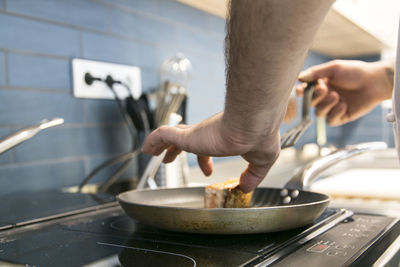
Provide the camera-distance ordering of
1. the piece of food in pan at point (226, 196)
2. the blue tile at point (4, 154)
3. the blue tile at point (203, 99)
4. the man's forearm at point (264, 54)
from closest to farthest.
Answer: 1. the man's forearm at point (264, 54)
2. the piece of food in pan at point (226, 196)
3. the blue tile at point (4, 154)
4. the blue tile at point (203, 99)

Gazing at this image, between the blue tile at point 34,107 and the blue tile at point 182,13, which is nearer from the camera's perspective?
the blue tile at point 34,107

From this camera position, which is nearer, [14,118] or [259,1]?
[259,1]

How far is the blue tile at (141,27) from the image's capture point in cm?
125

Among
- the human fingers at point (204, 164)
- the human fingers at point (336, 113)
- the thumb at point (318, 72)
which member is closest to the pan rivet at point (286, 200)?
the human fingers at point (204, 164)

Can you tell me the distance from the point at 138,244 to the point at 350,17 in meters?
1.16

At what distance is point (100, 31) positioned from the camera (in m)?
1.19

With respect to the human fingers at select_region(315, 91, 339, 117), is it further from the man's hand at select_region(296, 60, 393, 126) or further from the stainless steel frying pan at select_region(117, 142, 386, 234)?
the stainless steel frying pan at select_region(117, 142, 386, 234)

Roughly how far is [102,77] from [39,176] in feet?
1.02

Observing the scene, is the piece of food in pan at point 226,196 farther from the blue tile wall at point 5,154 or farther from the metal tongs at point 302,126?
the blue tile wall at point 5,154

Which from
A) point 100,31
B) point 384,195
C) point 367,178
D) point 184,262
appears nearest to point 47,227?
point 184,262

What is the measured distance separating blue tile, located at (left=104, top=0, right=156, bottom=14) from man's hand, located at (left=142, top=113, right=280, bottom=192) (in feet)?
2.44

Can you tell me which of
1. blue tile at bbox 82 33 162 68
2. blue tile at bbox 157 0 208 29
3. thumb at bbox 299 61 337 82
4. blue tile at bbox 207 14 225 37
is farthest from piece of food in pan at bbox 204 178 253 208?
blue tile at bbox 207 14 225 37

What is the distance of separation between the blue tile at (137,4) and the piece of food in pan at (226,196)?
29.6 inches

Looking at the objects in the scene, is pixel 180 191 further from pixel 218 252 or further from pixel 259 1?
pixel 259 1
